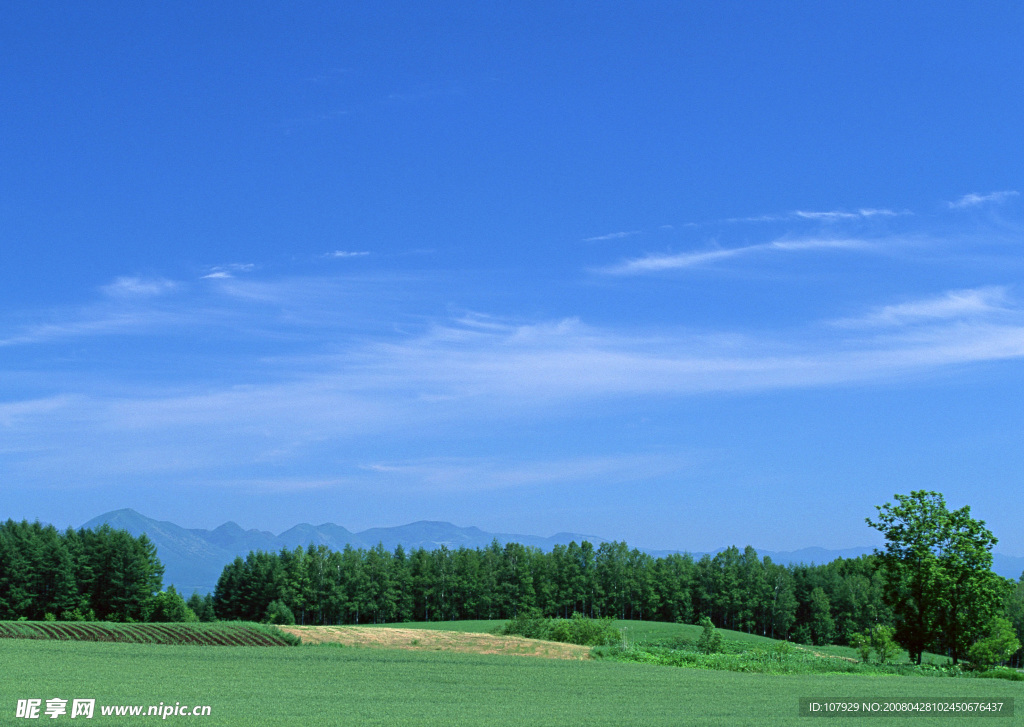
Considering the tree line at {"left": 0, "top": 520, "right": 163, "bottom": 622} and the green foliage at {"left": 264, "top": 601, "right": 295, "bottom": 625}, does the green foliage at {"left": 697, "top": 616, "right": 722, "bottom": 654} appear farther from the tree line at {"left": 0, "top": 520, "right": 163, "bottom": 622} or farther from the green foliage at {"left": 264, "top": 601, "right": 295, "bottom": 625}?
the tree line at {"left": 0, "top": 520, "right": 163, "bottom": 622}

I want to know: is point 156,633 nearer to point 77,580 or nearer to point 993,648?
point 77,580

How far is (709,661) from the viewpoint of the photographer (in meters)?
48.8

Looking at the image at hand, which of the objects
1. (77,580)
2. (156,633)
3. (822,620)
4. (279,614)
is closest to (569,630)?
(156,633)

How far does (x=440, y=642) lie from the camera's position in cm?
5706

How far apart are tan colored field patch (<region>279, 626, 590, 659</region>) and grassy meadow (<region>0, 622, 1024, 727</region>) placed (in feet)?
16.9

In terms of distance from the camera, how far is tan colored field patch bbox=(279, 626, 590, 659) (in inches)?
2121

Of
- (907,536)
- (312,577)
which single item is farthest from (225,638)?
(312,577)

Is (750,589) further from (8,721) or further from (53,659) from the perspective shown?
(8,721)

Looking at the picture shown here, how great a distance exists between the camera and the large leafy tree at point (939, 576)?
52344 mm

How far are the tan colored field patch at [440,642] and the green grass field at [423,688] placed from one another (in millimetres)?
5560

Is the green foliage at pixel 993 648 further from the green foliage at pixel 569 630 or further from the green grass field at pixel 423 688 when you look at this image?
the green foliage at pixel 569 630

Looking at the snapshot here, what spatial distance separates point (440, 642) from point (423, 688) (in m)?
23.3

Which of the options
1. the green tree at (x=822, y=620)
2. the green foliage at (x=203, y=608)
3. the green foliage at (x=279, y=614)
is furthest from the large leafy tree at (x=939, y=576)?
the green foliage at (x=203, y=608)

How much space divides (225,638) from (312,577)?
5132 centimetres
